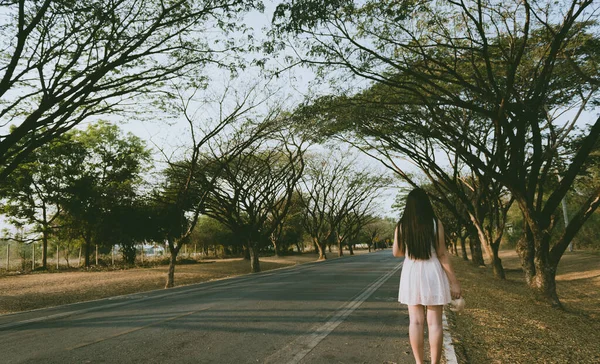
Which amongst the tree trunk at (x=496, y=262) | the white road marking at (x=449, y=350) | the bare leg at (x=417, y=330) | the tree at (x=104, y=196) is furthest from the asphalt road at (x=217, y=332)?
the tree at (x=104, y=196)

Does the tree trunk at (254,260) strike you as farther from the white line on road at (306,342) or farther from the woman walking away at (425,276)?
the woman walking away at (425,276)

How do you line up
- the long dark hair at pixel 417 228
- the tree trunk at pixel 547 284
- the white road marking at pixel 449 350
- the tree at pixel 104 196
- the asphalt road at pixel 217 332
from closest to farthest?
the long dark hair at pixel 417 228
the white road marking at pixel 449 350
the asphalt road at pixel 217 332
the tree trunk at pixel 547 284
the tree at pixel 104 196

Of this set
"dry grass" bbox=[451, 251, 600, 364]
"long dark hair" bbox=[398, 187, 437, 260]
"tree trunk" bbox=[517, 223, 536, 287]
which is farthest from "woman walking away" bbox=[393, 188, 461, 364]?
"tree trunk" bbox=[517, 223, 536, 287]

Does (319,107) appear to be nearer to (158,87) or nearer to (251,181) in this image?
(158,87)

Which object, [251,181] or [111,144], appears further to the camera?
[111,144]

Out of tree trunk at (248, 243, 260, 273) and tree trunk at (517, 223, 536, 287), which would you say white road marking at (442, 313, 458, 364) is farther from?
tree trunk at (248, 243, 260, 273)

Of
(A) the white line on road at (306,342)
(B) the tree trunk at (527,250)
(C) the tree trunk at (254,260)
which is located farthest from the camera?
(C) the tree trunk at (254,260)

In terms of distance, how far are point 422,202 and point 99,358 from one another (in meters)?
4.08

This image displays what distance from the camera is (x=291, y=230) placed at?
54281mm

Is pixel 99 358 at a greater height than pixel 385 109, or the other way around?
pixel 385 109

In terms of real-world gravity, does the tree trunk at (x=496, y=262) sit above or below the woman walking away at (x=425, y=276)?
below

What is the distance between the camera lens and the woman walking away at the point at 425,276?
153 inches

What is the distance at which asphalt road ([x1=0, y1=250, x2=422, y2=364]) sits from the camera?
4.79 meters

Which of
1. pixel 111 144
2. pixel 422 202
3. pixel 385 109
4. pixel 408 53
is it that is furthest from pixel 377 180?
pixel 422 202
